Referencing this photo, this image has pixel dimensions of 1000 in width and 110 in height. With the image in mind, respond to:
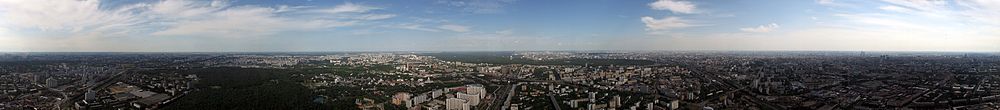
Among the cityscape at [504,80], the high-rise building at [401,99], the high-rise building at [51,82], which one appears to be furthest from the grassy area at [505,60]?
the high-rise building at [51,82]

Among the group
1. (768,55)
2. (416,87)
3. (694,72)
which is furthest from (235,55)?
(768,55)

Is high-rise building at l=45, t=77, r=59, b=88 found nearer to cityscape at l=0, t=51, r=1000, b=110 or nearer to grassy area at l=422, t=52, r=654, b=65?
cityscape at l=0, t=51, r=1000, b=110

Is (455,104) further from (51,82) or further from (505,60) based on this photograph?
(51,82)

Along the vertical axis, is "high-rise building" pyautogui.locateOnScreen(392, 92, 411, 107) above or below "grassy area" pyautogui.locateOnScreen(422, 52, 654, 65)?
below

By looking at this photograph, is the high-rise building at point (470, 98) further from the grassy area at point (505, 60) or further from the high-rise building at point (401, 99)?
the grassy area at point (505, 60)

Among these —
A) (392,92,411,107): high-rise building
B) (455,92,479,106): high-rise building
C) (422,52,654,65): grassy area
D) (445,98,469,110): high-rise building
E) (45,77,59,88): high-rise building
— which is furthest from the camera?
(422,52,654,65): grassy area

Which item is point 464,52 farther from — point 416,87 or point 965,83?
point 965,83

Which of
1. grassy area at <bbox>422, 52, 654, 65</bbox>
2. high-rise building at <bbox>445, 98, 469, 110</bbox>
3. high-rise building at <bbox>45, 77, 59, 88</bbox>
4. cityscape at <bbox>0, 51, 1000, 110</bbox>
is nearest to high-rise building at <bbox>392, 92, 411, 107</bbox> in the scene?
cityscape at <bbox>0, 51, 1000, 110</bbox>

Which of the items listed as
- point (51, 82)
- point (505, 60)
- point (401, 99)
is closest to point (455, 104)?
point (401, 99)
